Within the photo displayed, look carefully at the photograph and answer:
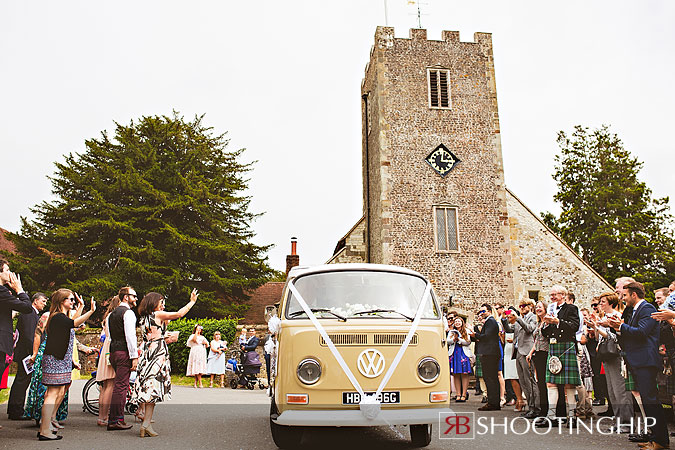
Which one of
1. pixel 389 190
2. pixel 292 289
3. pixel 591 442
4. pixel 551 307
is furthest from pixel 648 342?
pixel 389 190

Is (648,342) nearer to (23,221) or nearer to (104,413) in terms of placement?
(104,413)

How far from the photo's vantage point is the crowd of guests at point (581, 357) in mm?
6383

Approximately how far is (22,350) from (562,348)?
8.11 m

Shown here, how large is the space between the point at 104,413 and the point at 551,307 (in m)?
7.11

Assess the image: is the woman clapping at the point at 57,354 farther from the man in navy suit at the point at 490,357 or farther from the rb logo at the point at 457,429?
the man in navy suit at the point at 490,357

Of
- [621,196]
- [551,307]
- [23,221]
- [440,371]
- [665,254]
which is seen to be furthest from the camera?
[621,196]

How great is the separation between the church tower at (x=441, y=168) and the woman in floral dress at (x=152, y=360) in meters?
16.2

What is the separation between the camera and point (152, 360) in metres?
7.18

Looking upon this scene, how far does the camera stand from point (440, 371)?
5852 mm

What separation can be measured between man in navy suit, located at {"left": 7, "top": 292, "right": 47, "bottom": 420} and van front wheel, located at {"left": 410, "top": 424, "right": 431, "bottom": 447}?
571 cm

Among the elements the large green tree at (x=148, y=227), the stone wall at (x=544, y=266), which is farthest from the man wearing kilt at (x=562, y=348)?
the large green tree at (x=148, y=227)

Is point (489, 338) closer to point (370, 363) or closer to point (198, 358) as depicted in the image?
point (370, 363)

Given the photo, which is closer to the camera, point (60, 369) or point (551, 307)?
point (60, 369)

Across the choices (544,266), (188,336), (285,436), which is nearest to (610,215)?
(544,266)
